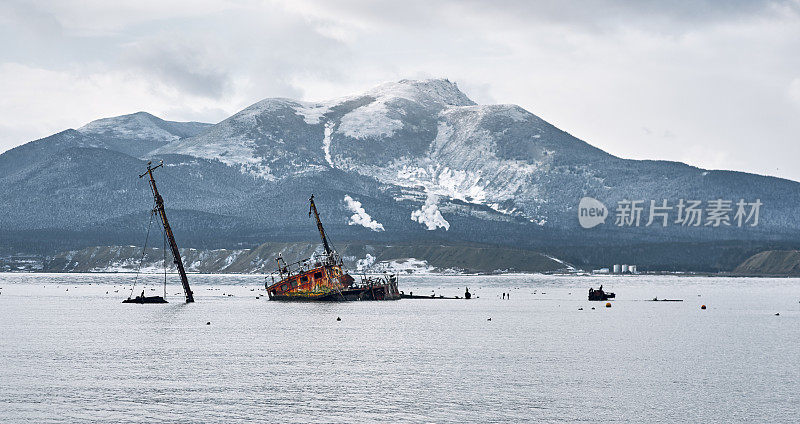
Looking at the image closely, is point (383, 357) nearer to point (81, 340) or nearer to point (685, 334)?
point (81, 340)

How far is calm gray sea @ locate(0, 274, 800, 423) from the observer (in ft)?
252

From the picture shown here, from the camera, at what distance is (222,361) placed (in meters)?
107

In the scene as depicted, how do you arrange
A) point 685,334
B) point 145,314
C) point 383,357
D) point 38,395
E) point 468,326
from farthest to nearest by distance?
point 145,314, point 468,326, point 685,334, point 383,357, point 38,395

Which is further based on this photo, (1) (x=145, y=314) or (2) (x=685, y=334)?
(1) (x=145, y=314)

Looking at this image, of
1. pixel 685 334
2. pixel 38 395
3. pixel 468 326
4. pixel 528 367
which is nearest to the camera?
pixel 38 395

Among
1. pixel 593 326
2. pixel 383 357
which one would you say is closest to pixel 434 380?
pixel 383 357

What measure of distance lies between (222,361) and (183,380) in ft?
50.1

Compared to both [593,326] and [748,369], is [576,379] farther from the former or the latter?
[593,326]

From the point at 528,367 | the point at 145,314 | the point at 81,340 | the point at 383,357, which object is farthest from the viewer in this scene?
the point at 145,314

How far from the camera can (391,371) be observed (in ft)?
328

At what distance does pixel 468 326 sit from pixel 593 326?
20034mm

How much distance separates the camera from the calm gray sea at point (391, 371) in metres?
76.9

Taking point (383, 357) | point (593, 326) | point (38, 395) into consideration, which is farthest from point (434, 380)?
point (593, 326)

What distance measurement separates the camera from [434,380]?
9344cm
